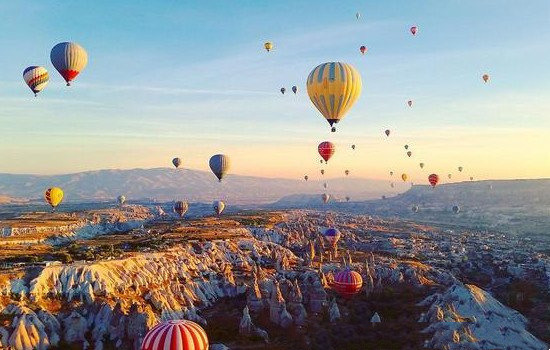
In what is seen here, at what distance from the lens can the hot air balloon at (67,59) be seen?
76.6 metres

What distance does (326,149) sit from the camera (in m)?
94.9

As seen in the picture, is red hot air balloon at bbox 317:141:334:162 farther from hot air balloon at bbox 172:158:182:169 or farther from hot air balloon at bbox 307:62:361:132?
hot air balloon at bbox 172:158:182:169

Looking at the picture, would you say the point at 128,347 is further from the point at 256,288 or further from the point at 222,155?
the point at 222,155

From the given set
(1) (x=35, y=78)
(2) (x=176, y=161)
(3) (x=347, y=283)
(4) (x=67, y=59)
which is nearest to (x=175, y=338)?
(3) (x=347, y=283)

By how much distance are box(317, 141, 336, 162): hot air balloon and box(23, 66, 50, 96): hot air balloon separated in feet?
171

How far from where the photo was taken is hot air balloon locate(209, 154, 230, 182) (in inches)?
4072

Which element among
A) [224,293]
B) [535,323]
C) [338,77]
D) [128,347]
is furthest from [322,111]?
[535,323]

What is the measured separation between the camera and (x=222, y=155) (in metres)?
105

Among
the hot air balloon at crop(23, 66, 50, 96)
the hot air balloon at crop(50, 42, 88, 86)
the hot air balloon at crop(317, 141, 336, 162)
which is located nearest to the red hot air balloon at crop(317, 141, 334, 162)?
the hot air balloon at crop(317, 141, 336, 162)

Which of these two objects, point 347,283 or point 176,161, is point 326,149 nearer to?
point 347,283

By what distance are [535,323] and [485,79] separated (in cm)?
6017

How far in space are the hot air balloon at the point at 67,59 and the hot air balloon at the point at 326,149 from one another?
148 feet

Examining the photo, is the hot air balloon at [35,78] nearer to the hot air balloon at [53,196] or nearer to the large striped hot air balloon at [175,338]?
the hot air balloon at [53,196]

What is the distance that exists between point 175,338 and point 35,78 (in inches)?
2699
